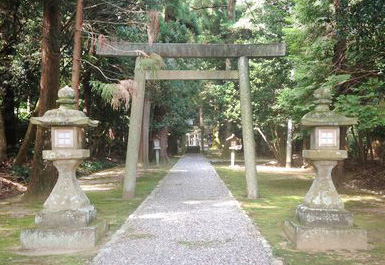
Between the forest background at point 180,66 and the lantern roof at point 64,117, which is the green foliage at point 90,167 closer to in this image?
the forest background at point 180,66

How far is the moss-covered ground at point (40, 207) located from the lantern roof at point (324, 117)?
3799 millimetres

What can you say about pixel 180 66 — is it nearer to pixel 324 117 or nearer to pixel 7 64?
pixel 7 64

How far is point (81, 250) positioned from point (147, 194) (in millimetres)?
5650

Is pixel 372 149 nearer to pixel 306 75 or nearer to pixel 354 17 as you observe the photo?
pixel 306 75

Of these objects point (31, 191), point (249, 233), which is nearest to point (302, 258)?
point (249, 233)

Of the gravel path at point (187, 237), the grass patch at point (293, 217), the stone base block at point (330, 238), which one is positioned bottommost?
the grass patch at point (293, 217)

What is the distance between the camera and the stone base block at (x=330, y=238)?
5.76 m

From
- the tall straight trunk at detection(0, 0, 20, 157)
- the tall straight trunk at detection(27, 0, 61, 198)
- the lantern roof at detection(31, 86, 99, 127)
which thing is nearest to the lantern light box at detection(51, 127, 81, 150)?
the lantern roof at detection(31, 86, 99, 127)

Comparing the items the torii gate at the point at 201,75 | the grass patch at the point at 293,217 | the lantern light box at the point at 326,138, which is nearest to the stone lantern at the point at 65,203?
the grass patch at the point at 293,217

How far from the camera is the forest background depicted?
912 centimetres

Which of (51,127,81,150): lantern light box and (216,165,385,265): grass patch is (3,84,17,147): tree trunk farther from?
(51,127,81,150): lantern light box

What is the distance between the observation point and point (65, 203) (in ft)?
20.1

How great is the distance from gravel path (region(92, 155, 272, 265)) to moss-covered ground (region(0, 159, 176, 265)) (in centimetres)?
28

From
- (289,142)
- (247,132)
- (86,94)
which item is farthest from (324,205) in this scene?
(86,94)
